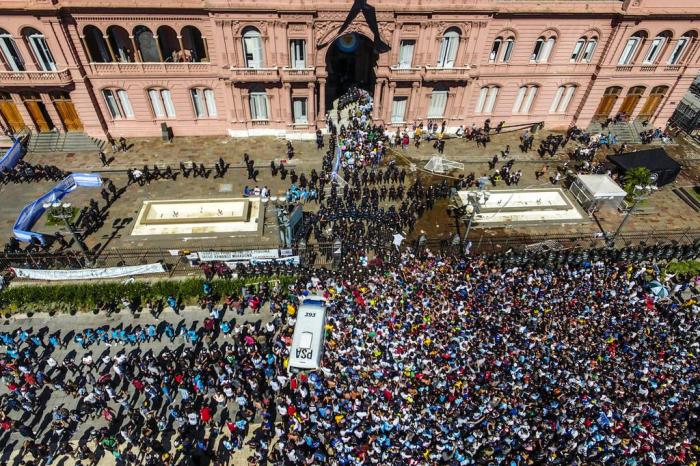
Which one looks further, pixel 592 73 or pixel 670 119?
pixel 670 119

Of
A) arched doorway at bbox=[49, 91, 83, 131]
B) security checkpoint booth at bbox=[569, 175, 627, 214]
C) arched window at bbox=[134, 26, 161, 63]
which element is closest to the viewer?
security checkpoint booth at bbox=[569, 175, 627, 214]

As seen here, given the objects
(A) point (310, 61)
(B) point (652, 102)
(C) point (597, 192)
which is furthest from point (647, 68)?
(A) point (310, 61)

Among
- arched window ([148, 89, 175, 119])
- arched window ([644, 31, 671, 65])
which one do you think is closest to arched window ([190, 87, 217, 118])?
arched window ([148, 89, 175, 119])

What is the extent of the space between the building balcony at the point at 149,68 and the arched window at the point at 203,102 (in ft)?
6.36

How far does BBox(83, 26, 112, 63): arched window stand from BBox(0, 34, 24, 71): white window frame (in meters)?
5.31

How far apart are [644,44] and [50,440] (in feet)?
181

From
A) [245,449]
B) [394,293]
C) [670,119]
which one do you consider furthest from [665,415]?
[670,119]

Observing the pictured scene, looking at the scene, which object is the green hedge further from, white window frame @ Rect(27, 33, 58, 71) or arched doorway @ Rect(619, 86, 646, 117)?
arched doorway @ Rect(619, 86, 646, 117)

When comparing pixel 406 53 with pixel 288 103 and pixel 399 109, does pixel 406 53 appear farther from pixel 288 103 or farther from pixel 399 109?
pixel 288 103

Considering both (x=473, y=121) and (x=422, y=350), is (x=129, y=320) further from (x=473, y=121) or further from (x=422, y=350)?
(x=473, y=121)

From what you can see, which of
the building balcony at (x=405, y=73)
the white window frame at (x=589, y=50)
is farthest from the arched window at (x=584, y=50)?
the building balcony at (x=405, y=73)

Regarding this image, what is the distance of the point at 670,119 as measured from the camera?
49938 millimetres

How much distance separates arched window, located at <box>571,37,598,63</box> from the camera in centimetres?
4178

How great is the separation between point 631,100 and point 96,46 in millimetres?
52309
